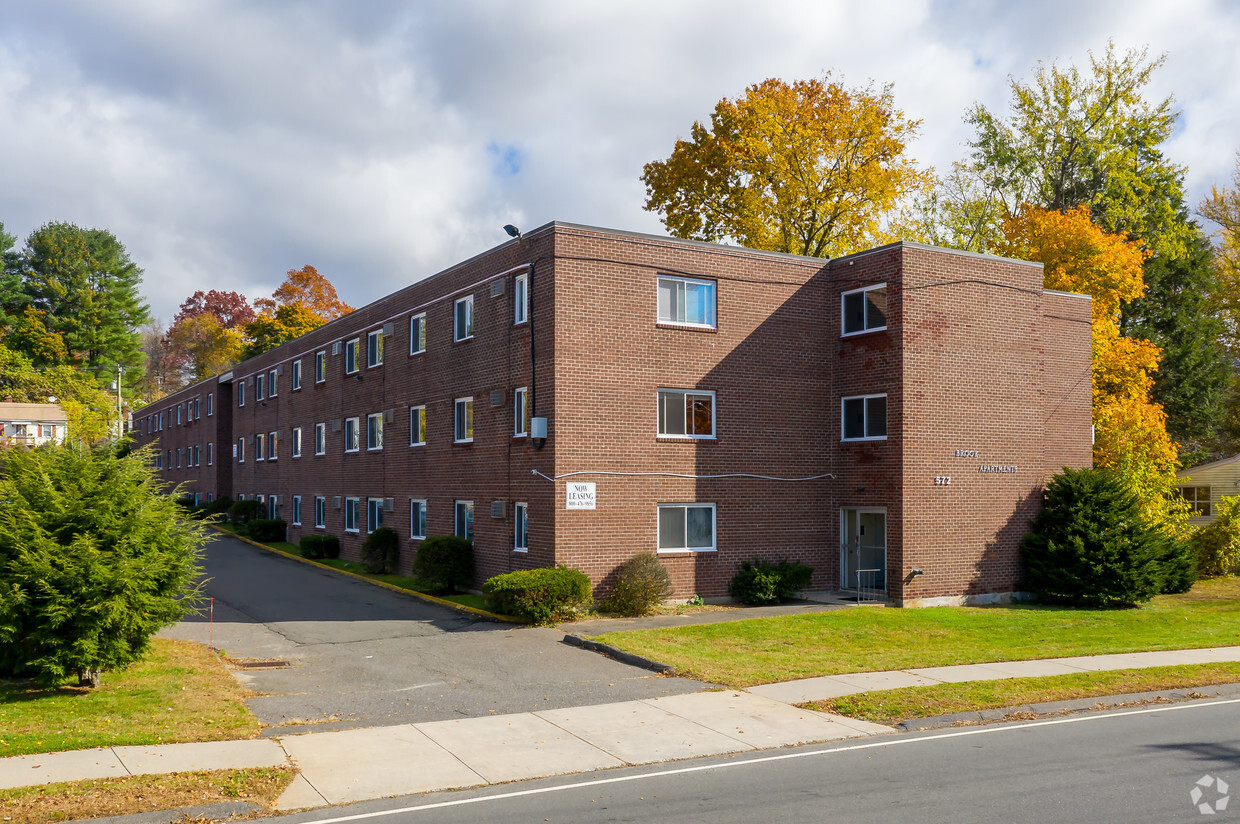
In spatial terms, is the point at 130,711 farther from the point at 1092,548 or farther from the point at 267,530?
the point at 267,530

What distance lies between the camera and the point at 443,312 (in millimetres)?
29078

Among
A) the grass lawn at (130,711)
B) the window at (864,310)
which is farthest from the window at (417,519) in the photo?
the grass lawn at (130,711)

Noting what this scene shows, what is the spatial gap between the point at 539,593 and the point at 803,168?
25.0 meters

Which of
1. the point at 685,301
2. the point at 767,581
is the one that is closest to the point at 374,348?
the point at 685,301

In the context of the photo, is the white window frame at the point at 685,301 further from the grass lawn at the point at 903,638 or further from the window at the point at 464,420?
the grass lawn at the point at 903,638

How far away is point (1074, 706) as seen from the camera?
13.3 meters

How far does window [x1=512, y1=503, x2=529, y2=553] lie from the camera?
2411cm

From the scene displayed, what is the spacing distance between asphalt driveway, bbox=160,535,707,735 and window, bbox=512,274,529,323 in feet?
24.0

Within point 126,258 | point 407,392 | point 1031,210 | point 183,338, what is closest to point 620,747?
point 407,392

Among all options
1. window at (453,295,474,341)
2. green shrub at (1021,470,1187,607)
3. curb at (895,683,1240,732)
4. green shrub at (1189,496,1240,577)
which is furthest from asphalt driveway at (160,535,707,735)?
green shrub at (1189,496,1240,577)

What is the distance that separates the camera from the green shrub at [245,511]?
4788 centimetres

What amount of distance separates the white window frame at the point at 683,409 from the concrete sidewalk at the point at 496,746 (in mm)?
10088

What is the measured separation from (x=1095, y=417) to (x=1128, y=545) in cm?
1086

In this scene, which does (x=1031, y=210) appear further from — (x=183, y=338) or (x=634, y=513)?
(x=183, y=338)
